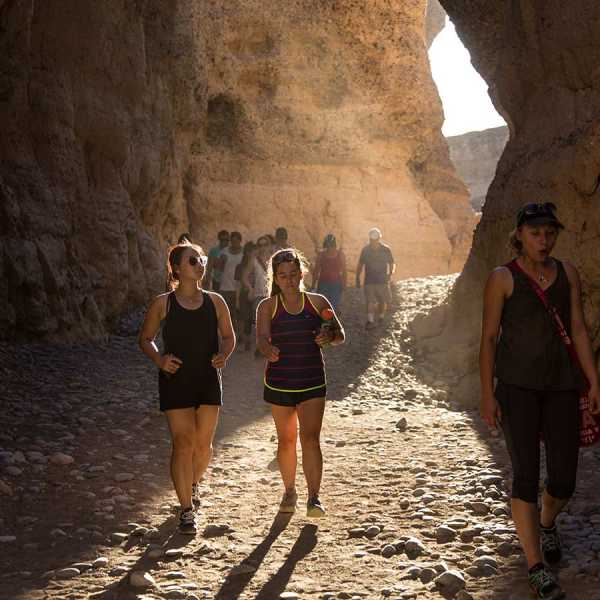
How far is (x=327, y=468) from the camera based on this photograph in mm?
6879

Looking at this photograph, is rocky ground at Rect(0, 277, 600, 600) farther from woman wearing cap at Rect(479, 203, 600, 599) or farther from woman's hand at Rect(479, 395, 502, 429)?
woman's hand at Rect(479, 395, 502, 429)

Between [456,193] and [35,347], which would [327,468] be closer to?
[35,347]

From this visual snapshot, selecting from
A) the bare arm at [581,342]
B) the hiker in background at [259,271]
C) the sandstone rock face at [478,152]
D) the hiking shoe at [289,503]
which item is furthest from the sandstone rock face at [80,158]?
the sandstone rock face at [478,152]

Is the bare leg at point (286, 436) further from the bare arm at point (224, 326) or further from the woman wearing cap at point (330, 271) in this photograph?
the woman wearing cap at point (330, 271)

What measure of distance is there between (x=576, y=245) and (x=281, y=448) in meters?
4.77

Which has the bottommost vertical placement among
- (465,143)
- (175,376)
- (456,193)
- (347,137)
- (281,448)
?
(281,448)

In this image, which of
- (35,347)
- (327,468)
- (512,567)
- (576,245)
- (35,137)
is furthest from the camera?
(35,137)

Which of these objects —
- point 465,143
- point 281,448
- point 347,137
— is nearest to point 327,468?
point 281,448

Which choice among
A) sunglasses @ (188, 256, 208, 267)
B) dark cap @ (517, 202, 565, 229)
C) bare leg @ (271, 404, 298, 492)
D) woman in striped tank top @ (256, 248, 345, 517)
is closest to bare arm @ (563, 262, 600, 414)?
dark cap @ (517, 202, 565, 229)

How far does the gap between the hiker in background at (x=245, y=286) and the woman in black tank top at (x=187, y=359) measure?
7.05 meters

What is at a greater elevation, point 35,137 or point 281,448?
point 35,137

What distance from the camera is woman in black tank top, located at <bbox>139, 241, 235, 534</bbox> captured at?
5062mm

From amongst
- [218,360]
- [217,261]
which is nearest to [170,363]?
[218,360]

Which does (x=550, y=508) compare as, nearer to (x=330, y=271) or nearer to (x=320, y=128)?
(x=330, y=271)
